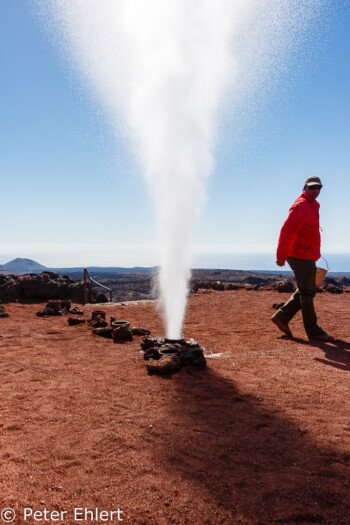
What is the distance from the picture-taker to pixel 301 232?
5.97 m

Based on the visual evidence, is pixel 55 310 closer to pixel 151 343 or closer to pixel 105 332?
pixel 105 332

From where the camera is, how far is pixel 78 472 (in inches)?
86.9

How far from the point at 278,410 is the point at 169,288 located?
3724 mm

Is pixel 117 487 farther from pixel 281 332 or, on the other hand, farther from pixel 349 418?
pixel 281 332

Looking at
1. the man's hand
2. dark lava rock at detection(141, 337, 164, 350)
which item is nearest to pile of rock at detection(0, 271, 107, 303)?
dark lava rock at detection(141, 337, 164, 350)

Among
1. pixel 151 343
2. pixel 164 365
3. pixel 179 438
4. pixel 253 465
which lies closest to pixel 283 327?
pixel 151 343

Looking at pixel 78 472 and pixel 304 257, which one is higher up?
pixel 304 257

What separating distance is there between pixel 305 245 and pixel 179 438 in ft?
14.6

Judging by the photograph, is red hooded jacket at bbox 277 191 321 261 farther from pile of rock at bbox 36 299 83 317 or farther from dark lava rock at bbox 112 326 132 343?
pile of rock at bbox 36 299 83 317

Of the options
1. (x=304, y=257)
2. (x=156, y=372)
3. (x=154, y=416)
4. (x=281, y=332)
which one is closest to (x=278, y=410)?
(x=154, y=416)

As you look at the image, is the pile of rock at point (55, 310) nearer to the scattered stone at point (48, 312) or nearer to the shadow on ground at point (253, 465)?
the scattered stone at point (48, 312)

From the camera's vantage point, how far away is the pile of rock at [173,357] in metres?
4.35

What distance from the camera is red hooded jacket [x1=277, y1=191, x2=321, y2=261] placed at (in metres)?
5.86

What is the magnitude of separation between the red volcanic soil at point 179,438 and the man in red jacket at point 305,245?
0.82 m
